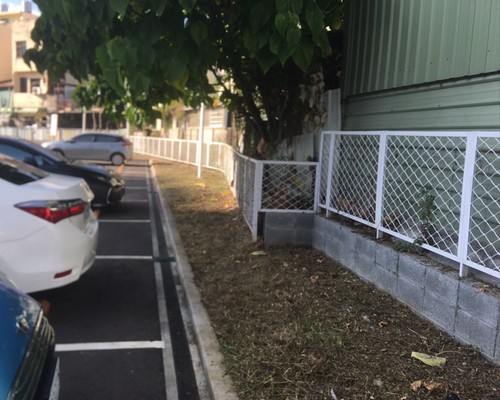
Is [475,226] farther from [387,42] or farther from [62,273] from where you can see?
[62,273]

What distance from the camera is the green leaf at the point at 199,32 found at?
5.34 metres

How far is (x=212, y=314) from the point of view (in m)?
4.80

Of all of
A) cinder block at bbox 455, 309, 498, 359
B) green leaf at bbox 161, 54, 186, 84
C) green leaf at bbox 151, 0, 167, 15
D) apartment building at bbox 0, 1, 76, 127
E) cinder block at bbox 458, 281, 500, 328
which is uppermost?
apartment building at bbox 0, 1, 76, 127

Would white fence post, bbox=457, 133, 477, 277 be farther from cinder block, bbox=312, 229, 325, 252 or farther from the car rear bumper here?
the car rear bumper

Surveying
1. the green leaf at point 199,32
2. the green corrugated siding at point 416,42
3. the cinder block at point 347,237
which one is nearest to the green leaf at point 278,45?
the green leaf at point 199,32

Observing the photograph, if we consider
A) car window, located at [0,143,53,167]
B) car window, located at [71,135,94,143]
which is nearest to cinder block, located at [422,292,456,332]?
car window, located at [0,143,53,167]

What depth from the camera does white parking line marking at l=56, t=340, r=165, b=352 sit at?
168 inches

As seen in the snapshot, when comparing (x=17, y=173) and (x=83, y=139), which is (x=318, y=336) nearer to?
(x=17, y=173)

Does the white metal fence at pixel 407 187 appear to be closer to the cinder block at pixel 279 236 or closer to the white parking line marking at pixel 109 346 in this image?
the cinder block at pixel 279 236

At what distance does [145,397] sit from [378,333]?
6.07 feet

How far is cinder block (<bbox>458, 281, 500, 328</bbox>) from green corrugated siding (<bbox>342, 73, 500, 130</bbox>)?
1486mm

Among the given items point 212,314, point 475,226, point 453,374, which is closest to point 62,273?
point 212,314

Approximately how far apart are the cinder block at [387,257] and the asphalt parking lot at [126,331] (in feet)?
6.27

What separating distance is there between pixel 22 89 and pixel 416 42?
56.3 m
